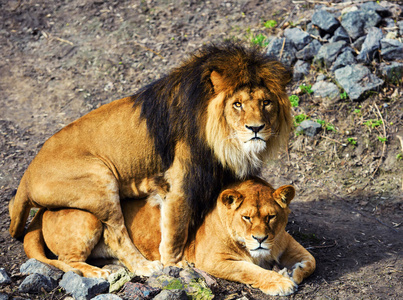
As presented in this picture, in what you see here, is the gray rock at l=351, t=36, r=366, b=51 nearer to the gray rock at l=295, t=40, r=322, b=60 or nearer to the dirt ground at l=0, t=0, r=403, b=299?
the gray rock at l=295, t=40, r=322, b=60

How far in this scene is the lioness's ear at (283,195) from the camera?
4.03m

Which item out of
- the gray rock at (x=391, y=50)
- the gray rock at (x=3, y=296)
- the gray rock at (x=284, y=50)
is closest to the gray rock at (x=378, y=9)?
the gray rock at (x=391, y=50)

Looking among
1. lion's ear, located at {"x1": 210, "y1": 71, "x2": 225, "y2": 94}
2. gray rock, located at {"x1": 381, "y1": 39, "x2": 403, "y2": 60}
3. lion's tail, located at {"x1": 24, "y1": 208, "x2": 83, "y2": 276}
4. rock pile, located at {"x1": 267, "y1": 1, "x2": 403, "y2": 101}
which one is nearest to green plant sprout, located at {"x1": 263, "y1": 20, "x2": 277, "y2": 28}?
rock pile, located at {"x1": 267, "y1": 1, "x2": 403, "y2": 101}

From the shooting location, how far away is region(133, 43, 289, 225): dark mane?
4.04m

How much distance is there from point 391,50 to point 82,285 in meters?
5.07

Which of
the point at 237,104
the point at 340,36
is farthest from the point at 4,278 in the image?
the point at 340,36

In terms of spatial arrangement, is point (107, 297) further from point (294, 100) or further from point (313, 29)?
point (313, 29)

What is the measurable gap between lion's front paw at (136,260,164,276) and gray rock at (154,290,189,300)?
1.90 feet

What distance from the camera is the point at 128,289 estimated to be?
381 cm

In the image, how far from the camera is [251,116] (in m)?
3.81

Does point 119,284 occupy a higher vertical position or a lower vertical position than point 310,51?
lower

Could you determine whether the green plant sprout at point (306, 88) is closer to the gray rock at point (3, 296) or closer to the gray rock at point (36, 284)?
the gray rock at point (36, 284)

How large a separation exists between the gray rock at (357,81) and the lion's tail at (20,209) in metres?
4.20

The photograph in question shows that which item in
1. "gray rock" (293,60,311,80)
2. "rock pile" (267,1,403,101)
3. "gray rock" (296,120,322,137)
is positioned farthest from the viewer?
"gray rock" (293,60,311,80)
